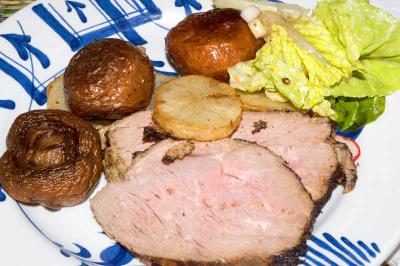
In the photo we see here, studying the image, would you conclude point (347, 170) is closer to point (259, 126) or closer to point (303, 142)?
point (303, 142)

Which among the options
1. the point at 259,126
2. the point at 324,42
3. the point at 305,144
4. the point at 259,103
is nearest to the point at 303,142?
the point at 305,144

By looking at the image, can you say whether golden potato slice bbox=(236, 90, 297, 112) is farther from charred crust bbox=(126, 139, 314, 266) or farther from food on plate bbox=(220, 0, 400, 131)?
charred crust bbox=(126, 139, 314, 266)

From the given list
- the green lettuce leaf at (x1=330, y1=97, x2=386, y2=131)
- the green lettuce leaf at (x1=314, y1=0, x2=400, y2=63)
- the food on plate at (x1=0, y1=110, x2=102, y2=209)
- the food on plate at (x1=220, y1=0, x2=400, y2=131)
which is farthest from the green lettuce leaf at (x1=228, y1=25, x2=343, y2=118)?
the food on plate at (x1=0, y1=110, x2=102, y2=209)

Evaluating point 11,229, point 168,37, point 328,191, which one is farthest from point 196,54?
point 11,229

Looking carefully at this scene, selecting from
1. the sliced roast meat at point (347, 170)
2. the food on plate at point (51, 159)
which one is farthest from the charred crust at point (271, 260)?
the food on plate at point (51, 159)

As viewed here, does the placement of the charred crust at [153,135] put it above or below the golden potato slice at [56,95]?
below

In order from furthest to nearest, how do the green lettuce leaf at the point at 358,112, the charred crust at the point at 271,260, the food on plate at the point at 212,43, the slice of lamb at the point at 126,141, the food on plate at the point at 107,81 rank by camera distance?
the green lettuce leaf at the point at 358,112
the food on plate at the point at 212,43
the food on plate at the point at 107,81
the slice of lamb at the point at 126,141
the charred crust at the point at 271,260

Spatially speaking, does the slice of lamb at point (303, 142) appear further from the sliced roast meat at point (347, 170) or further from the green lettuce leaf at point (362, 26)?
the green lettuce leaf at point (362, 26)

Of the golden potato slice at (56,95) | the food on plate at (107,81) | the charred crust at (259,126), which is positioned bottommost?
A: the charred crust at (259,126)
